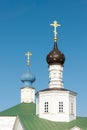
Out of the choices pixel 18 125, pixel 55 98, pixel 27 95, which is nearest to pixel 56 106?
pixel 55 98

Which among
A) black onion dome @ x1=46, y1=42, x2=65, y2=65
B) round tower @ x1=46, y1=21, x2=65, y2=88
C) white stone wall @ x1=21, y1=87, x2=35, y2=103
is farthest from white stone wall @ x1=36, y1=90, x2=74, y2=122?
white stone wall @ x1=21, y1=87, x2=35, y2=103

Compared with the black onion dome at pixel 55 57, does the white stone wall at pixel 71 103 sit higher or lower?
lower

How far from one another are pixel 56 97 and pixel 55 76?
1951 millimetres

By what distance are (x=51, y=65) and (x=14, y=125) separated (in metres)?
7.26

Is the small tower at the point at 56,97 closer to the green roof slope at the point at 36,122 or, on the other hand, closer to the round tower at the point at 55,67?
the round tower at the point at 55,67

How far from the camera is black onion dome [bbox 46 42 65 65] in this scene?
1266 inches

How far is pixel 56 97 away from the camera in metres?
31.3

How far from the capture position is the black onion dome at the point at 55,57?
32.2 meters

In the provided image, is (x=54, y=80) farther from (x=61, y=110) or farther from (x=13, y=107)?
(x=13, y=107)

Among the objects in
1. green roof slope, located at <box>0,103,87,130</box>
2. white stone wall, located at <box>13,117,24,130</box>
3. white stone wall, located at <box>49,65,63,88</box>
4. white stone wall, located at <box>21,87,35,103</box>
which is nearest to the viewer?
white stone wall, located at <box>13,117,24,130</box>

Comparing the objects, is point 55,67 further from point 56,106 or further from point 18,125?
point 18,125

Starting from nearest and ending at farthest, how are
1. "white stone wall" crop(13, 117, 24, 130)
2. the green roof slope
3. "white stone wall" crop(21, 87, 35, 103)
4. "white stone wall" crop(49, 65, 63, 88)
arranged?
1. "white stone wall" crop(13, 117, 24, 130)
2. the green roof slope
3. "white stone wall" crop(49, 65, 63, 88)
4. "white stone wall" crop(21, 87, 35, 103)

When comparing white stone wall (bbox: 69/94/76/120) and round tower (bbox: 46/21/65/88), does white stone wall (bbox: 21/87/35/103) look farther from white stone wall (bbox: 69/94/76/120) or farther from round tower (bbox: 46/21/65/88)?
white stone wall (bbox: 69/94/76/120)

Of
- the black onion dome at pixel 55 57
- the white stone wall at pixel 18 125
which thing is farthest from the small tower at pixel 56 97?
the white stone wall at pixel 18 125
